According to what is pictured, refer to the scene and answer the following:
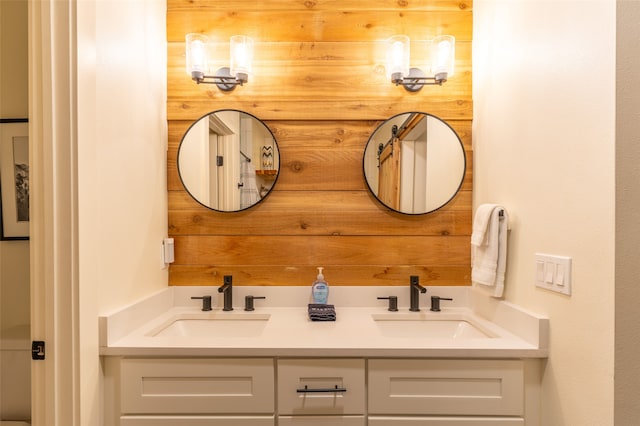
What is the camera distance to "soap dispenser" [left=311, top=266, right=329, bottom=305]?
1771 millimetres

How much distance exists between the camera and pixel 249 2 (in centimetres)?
189

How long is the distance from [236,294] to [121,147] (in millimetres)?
846

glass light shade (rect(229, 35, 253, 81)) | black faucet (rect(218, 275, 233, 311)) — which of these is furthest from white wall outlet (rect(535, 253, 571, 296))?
glass light shade (rect(229, 35, 253, 81))

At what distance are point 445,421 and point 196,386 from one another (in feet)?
2.81

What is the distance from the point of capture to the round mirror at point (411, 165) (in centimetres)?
185

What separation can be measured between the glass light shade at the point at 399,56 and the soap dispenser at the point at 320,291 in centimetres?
100

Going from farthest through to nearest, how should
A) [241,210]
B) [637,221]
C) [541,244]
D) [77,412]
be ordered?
[241,210] < [541,244] < [77,412] < [637,221]

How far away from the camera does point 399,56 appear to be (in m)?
1.79

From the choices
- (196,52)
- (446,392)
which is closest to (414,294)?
(446,392)

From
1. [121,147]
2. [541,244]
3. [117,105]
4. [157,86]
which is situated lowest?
[541,244]

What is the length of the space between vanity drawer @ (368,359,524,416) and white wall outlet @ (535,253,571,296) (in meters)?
0.29

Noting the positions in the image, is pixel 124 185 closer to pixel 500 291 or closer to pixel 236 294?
pixel 236 294

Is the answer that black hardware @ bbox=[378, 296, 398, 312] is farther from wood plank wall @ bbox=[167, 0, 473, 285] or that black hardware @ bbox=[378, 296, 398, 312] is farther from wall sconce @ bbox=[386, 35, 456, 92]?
wall sconce @ bbox=[386, 35, 456, 92]

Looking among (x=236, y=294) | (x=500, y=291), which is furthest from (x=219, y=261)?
(x=500, y=291)
